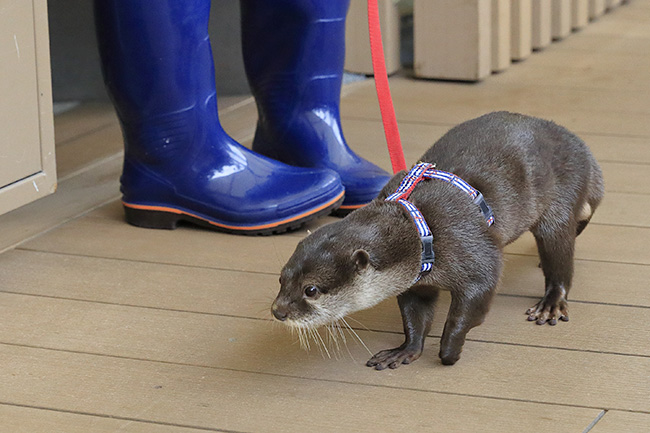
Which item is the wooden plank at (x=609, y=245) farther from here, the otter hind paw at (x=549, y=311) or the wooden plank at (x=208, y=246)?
the otter hind paw at (x=549, y=311)

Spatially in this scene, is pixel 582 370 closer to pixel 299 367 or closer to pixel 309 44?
pixel 299 367

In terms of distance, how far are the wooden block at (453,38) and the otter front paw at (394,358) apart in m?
1.78

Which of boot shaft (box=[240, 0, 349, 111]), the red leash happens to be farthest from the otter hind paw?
boot shaft (box=[240, 0, 349, 111])

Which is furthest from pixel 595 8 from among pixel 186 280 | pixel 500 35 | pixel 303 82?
pixel 186 280

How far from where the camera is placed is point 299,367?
4.10ft

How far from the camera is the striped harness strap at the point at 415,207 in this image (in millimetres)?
1185

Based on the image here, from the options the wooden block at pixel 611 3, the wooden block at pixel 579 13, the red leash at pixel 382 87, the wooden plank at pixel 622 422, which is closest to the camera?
the wooden plank at pixel 622 422

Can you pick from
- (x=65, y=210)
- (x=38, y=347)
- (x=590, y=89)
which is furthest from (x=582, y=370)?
(x=590, y=89)

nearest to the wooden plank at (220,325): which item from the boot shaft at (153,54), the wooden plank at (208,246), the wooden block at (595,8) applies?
the wooden plank at (208,246)

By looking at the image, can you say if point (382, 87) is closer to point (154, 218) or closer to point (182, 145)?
point (182, 145)

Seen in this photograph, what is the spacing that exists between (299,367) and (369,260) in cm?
21

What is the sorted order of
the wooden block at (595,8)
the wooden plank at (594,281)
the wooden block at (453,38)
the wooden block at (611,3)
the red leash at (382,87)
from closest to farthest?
1. the wooden plank at (594,281)
2. the red leash at (382,87)
3. the wooden block at (453,38)
4. the wooden block at (595,8)
5. the wooden block at (611,3)

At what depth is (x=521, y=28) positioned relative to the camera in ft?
10.2

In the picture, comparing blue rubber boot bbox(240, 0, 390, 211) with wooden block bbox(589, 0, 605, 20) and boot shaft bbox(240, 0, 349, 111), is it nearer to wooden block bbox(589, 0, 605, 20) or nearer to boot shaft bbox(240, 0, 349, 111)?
boot shaft bbox(240, 0, 349, 111)
